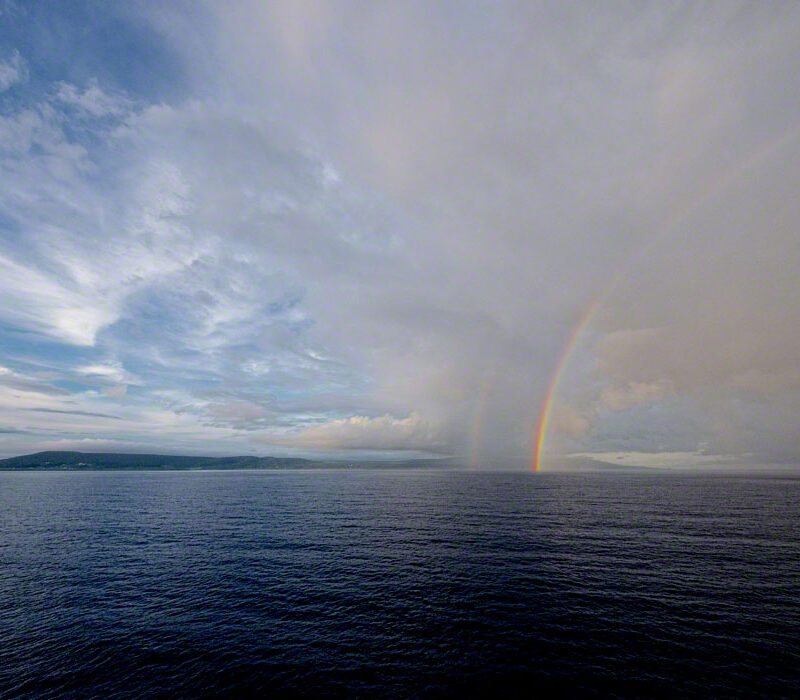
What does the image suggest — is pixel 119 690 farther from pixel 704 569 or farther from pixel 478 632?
pixel 704 569

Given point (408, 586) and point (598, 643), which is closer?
point (598, 643)

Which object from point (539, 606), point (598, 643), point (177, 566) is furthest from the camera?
point (177, 566)

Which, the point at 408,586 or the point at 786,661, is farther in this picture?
the point at 408,586

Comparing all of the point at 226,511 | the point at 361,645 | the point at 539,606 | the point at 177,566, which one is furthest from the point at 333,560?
the point at 226,511

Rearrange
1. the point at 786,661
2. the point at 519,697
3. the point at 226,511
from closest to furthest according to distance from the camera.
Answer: the point at 519,697 → the point at 786,661 → the point at 226,511

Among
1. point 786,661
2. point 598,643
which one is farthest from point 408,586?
point 786,661

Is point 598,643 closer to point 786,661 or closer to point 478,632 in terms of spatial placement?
point 478,632
